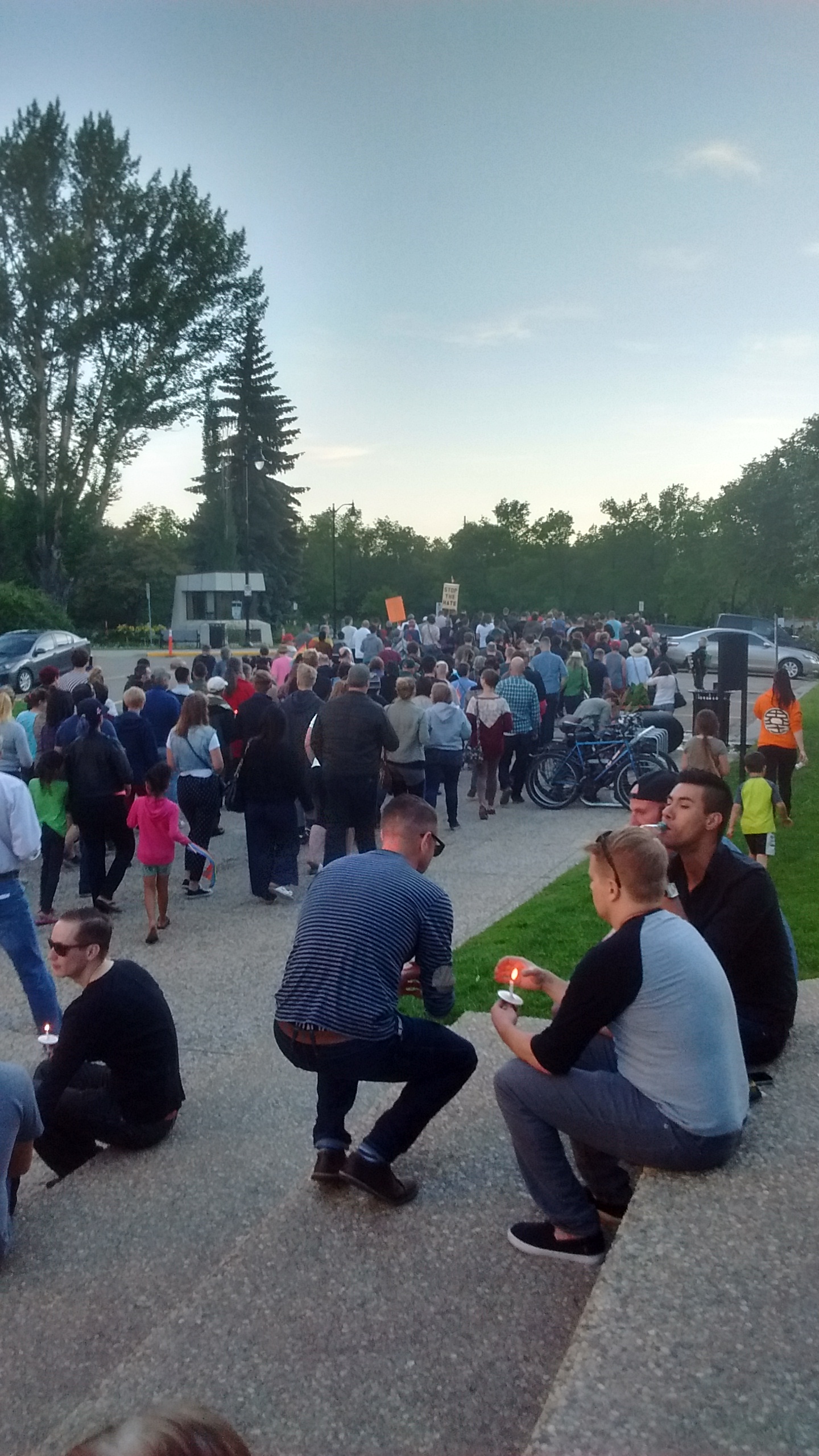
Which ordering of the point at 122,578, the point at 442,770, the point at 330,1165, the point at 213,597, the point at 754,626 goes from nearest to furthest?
the point at 330,1165 < the point at 442,770 < the point at 754,626 < the point at 122,578 < the point at 213,597

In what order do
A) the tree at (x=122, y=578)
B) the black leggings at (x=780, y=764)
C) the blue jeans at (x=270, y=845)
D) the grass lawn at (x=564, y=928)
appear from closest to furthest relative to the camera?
1. the grass lawn at (x=564, y=928)
2. the blue jeans at (x=270, y=845)
3. the black leggings at (x=780, y=764)
4. the tree at (x=122, y=578)

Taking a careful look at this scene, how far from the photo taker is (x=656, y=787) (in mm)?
6676

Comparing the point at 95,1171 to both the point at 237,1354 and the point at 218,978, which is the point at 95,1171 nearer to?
the point at 237,1354

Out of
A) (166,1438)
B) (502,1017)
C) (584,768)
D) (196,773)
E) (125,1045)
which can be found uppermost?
(166,1438)

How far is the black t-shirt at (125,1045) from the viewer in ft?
16.6

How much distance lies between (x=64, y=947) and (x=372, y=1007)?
1473 millimetres

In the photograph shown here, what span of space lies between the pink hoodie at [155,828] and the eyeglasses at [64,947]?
4123 millimetres

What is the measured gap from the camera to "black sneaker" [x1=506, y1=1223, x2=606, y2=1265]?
4027mm

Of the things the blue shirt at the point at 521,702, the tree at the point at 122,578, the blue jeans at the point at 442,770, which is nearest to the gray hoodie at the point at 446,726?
the blue jeans at the point at 442,770

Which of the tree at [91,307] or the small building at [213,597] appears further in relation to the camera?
the small building at [213,597]

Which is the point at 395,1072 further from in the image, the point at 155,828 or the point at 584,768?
the point at 584,768

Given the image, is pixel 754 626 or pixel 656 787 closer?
pixel 656 787

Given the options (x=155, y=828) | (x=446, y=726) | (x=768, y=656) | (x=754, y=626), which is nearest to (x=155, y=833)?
(x=155, y=828)

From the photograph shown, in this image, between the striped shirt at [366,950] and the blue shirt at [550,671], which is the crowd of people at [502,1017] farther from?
the blue shirt at [550,671]
